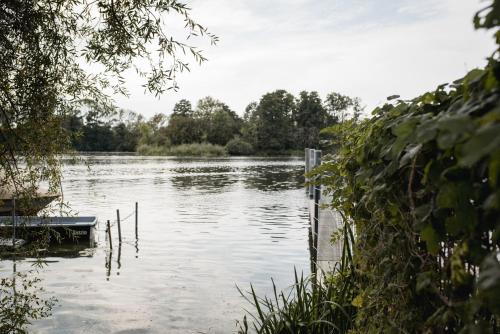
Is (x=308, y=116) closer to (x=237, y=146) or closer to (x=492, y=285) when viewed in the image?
(x=237, y=146)

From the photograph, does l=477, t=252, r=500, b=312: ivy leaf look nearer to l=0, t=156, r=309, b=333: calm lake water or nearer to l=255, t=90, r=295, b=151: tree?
l=0, t=156, r=309, b=333: calm lake water

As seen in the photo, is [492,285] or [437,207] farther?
[437,207]

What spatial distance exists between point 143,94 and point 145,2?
3.90 feet

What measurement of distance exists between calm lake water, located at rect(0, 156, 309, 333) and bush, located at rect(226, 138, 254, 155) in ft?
245

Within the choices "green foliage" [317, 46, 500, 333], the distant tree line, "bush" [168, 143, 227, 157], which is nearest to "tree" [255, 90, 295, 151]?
the distant tree line

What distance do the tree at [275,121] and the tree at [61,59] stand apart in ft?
346

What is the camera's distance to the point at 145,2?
5.66 meters

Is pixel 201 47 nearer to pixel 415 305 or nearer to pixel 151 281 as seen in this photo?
pixel 415 305

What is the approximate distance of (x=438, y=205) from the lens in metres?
1.37

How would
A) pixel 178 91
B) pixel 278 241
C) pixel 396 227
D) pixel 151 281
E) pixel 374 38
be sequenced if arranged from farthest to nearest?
pixel 374 38, pixel 278 241, pixel 151 281, pixel 178 91, pixel 396 227

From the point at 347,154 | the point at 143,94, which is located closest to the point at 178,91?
the point at 143,94

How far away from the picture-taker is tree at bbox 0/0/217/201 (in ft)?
17.9

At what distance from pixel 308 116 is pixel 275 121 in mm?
8905

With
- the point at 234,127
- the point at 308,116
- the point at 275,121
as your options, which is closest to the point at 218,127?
the point at 234,127
